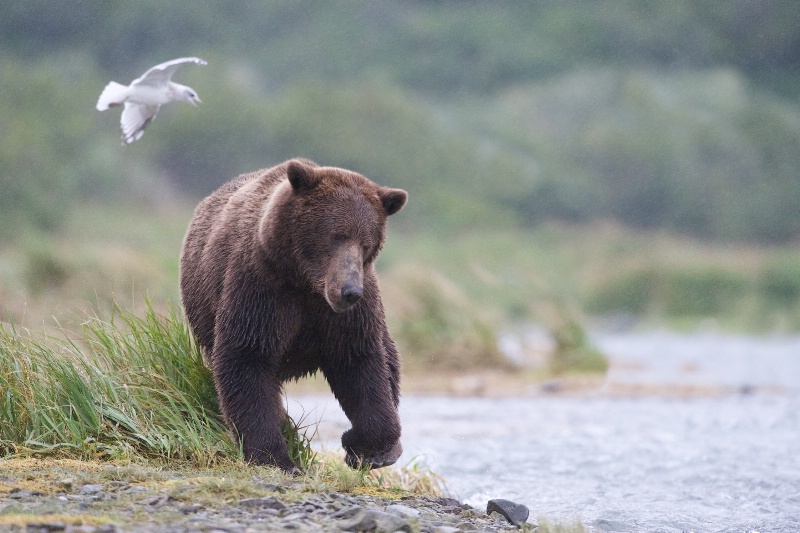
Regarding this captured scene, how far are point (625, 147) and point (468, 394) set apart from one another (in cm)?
3739

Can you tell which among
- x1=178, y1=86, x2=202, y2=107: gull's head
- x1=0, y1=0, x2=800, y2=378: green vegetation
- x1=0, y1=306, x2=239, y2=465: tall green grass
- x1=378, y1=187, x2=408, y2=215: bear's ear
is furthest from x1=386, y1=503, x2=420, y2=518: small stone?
x1=0, y1=0, x2=800, y2=378: green vegetation

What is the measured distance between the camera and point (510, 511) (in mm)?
5785

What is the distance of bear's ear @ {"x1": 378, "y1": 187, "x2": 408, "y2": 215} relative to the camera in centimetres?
600

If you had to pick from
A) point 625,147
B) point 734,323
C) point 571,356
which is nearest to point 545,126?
point 625,147

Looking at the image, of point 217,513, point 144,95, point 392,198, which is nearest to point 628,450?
point 392,198

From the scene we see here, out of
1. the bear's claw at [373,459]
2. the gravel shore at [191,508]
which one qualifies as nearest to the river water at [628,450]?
the bear's claw at [373,459]

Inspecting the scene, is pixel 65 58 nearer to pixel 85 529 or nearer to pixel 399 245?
pixel 399 245

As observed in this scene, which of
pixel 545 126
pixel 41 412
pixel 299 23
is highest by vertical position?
pixel 299 23

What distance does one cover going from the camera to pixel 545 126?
2147 inches

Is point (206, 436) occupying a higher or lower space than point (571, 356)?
lower

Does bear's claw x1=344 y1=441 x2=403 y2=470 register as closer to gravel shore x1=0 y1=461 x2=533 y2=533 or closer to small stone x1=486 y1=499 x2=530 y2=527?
gravel shore x1=0 y1=461 x2=533 y2=533

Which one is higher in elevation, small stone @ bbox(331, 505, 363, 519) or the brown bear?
the brown bear

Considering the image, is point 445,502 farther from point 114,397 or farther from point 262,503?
point 114,397

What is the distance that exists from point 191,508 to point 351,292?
126 cm
